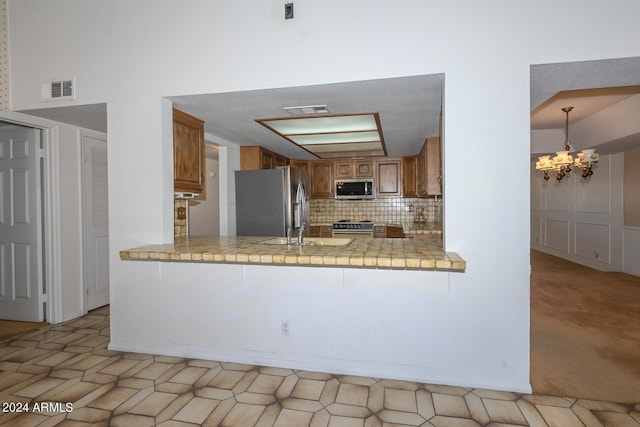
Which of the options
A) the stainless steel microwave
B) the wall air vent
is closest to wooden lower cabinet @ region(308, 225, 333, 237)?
the stainless steel microwave

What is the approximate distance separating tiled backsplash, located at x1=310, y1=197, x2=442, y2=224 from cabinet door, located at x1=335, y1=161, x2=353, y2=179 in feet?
1.89

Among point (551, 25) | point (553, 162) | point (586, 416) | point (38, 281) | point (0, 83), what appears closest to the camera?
point (586, 416)

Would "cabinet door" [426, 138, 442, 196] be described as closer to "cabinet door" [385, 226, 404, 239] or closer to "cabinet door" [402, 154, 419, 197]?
"cabinet door" [385, 226, 404, 239]

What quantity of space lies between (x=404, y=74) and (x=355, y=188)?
11.6 feet

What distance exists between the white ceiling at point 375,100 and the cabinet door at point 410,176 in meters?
1.25

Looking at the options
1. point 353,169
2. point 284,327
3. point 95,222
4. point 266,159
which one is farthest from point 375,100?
point 95,222

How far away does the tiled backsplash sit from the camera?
593 centimetres

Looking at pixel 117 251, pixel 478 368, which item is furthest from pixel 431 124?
pixel 117 251

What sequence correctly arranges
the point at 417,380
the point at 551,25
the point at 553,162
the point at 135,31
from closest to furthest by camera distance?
1. the point at 551,25
2. the point at 417,380
3. the point at 135,31
4. the point at 553,162

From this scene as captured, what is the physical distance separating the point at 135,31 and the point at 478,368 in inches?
137

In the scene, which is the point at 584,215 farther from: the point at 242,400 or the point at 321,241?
the point at 242,400

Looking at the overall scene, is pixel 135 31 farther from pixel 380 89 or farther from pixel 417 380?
pixel 417 380

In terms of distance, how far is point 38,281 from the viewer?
335cm

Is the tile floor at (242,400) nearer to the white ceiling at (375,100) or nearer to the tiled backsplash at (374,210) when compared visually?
the white ceiling at (375,100)
